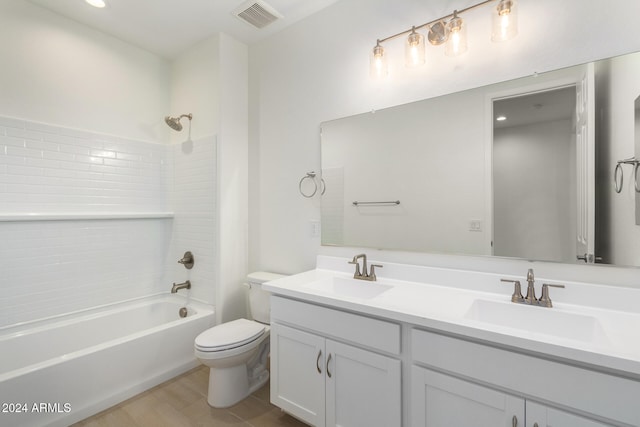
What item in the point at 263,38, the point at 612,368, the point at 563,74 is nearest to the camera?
the point at 612,368

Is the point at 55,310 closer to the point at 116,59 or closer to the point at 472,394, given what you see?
the point at 116,59

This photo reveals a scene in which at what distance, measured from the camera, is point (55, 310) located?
7.36 feet

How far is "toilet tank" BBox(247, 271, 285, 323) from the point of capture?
2.30 m

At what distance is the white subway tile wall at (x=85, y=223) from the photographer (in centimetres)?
206

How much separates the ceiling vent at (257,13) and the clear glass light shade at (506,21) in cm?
148

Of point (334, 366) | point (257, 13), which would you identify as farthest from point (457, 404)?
point (257, 13)

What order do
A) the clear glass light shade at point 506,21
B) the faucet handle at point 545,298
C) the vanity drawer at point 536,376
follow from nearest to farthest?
the vanity drawer at point 536,376
the faucet handle at point 545,298
the clear glass light shade at point 506,21

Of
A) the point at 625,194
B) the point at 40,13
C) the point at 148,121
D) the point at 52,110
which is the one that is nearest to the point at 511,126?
the point at 625,194

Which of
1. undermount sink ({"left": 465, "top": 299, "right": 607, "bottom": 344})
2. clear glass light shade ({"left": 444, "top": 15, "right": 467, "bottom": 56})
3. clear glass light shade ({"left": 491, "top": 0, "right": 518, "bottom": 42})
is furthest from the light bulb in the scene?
undermount sink ({"left": 465, "top": 299, "right": 607, "bottom": 344})

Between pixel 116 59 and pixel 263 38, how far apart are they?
1.33 meters

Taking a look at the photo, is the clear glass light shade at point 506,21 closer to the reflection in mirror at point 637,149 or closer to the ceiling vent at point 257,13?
the reflection in mirror at point 637,149

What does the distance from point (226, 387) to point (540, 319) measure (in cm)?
184

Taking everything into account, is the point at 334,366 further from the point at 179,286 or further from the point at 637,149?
the point at 179,286

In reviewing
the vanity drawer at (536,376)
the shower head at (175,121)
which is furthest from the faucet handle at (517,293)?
the shower head at (175,121)
